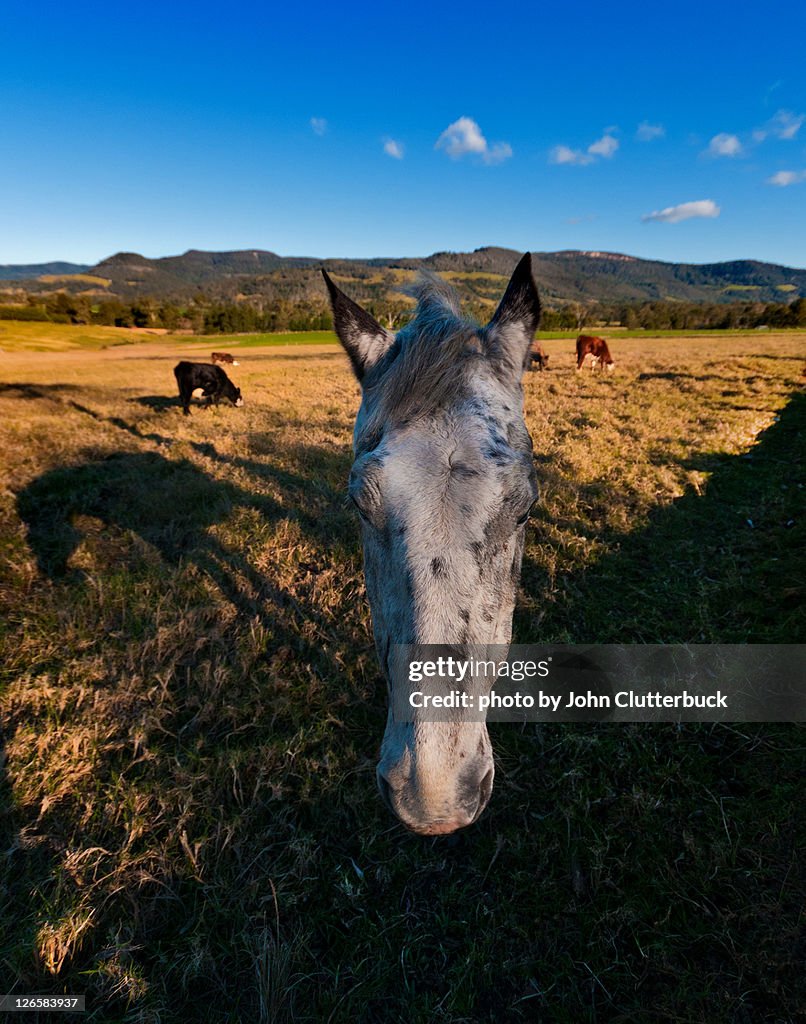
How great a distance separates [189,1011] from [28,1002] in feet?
2.73

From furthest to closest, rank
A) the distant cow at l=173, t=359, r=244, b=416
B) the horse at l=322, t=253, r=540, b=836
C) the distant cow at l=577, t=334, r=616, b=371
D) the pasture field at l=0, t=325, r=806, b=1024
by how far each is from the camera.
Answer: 1. the distant cow at l=577, t=334, r=616, b=371
2. the distant cow at l=173, t=359, r=244, b=416
3. the pasture field at l=0, t=325, r=806, b=1024
4. the horse at l=322, t=253, r=540, b=836

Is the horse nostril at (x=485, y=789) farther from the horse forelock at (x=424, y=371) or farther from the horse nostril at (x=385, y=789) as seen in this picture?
the horse forelock at (x=424, y=371)

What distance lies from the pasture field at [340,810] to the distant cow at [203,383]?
40.6 feet

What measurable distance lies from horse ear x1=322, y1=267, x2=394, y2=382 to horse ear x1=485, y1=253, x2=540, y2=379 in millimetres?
876

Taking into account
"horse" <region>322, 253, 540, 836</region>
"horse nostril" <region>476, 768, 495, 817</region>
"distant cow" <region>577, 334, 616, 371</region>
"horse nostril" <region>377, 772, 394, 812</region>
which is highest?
"distant cow" <region>577, 334, 616, 371</region>

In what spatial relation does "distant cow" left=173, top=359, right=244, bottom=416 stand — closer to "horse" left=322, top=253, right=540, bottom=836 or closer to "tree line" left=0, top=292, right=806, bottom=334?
"horse" left=322, top=253, right=540, bottom=836

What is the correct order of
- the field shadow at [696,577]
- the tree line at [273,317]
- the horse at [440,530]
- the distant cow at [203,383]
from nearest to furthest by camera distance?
the horse at [440,530], the field shadow at [696,577], the distant cow at [203,383], the tree line at [273,317]

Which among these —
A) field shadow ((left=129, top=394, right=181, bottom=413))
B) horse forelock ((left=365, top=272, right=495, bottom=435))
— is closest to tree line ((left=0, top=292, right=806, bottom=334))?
field shadow ((left=129, top=394, right=181, bottom=413))

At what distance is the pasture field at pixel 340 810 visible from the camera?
2207 millimetres

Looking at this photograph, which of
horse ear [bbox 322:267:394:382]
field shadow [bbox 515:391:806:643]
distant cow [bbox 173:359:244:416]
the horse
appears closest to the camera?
the horse

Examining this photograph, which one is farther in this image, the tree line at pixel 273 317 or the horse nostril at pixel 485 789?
the tree line at pixel 273 317

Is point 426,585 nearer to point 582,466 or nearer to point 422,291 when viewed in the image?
point 422,291

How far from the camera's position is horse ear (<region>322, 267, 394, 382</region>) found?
11.0 feet

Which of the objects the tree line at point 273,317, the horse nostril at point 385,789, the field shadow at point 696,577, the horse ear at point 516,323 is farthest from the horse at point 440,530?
the tree line at point 273,317
